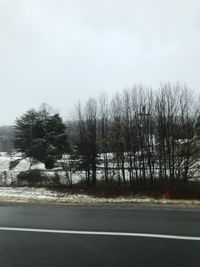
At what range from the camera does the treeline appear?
2089cm

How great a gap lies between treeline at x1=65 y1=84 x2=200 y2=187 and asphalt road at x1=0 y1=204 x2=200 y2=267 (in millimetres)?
8664

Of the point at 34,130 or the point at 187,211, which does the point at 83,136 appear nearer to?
the point at 187,211

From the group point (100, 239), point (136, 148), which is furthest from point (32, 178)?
point (100, 239)

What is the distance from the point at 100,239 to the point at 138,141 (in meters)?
14.3

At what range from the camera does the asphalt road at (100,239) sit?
6773mm

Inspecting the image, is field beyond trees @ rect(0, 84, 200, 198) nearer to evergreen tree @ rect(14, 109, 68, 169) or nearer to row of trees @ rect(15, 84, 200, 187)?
row of trees @ rect(15, 84, 200, 187)

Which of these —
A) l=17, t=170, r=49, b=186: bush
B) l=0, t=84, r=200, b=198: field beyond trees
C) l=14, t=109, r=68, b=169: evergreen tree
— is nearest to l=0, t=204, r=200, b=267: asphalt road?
l=0, t=84, r=200, b=198: field beyond trees

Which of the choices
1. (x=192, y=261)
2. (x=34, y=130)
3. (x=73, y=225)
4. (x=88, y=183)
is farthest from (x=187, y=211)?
(x=34, y=130)

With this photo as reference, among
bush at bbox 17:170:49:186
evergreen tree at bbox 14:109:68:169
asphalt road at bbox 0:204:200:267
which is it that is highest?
evergreen tree at bbox 14:109:68:169

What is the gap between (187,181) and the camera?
66.9ft

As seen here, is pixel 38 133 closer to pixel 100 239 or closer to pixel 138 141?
pixel 138 141

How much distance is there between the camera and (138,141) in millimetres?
22328

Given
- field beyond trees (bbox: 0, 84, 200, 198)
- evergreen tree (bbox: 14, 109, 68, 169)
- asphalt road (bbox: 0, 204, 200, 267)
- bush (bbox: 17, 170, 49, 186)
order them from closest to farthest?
asphalt road (bbox: 0, 204, 200, 267), field beyond trees (bbox: 0, 84, 200, 198), bush (bbox: 17, 170, 49, 186), evergreen tree (bbox: 14, 109, 68, 169)

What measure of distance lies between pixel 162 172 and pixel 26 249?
569 inches
